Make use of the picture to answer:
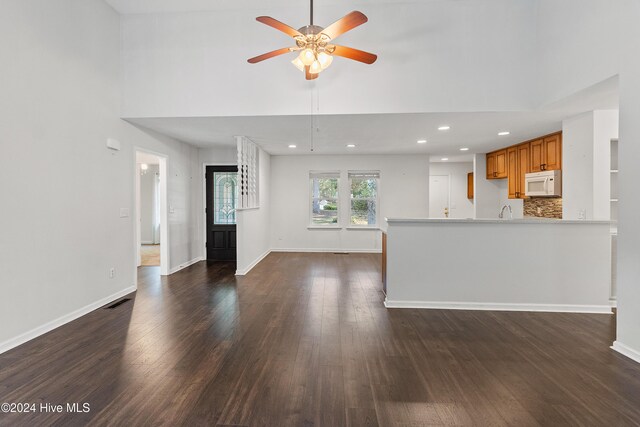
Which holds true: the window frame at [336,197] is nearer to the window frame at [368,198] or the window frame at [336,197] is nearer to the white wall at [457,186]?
the window frame at [368,198]

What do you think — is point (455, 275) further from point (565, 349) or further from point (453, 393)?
point (453, 393)

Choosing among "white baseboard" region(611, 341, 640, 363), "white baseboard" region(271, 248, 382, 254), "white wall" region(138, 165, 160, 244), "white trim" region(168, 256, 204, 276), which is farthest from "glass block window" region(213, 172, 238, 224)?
"white baseboard" region(611, 341, 640, 363)

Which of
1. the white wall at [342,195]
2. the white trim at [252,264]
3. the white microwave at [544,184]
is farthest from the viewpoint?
the white wall at [342,195]

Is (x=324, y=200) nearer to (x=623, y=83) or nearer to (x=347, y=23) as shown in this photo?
(x=347, y=23)

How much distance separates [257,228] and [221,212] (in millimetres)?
983

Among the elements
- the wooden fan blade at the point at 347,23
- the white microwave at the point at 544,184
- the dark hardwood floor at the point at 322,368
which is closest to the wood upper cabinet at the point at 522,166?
the white microwave at the point at 544,184

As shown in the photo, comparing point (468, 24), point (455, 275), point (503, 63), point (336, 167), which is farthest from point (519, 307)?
point (336, 167)

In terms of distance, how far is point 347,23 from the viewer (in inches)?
101

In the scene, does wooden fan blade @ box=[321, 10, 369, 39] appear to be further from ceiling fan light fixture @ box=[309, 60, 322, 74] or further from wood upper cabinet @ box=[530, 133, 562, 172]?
wood upper cabinet @ box=[530, 133, 562, 172]

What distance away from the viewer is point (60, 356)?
2518 mm

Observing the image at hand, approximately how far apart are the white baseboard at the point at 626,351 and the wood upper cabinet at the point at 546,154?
3058mm

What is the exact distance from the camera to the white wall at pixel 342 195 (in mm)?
7605

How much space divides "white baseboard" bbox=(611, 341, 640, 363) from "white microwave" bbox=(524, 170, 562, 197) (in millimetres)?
2719

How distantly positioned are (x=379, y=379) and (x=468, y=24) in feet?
13.3
